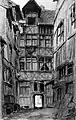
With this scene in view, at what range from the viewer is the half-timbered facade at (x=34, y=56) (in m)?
23.7

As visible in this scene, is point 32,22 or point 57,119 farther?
point 32,22

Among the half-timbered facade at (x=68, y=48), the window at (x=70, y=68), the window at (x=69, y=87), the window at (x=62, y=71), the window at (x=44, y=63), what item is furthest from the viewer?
the window at (x=44, y=63)

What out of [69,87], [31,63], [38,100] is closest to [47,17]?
[31,63]

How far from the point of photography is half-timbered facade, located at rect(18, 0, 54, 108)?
77.8 ft

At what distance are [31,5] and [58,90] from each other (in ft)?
38.8

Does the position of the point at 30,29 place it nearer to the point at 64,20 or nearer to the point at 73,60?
the point at 64,20

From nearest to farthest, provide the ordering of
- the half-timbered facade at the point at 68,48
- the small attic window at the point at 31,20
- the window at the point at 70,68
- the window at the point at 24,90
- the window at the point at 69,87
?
1. the half-timbered facade at the point at 68,48
2. the window at the point at 69,87
3. the window at the point at 70,68
4. the window at the point at 24,90
5. the small attic window at the point at 31,20

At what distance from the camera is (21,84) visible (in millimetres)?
23703

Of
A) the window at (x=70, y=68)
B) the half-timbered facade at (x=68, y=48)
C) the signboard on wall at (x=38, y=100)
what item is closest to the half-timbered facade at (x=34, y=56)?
the signboard on wall at (x=38, y=100)

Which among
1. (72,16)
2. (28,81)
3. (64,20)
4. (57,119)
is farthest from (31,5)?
(57,119)

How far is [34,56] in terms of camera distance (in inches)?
960

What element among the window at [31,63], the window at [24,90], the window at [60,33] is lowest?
the window at [24,90]

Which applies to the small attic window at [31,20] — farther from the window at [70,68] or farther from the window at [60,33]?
the window at [70,68]

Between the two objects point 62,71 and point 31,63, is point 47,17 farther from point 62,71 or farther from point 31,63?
point 62,71
